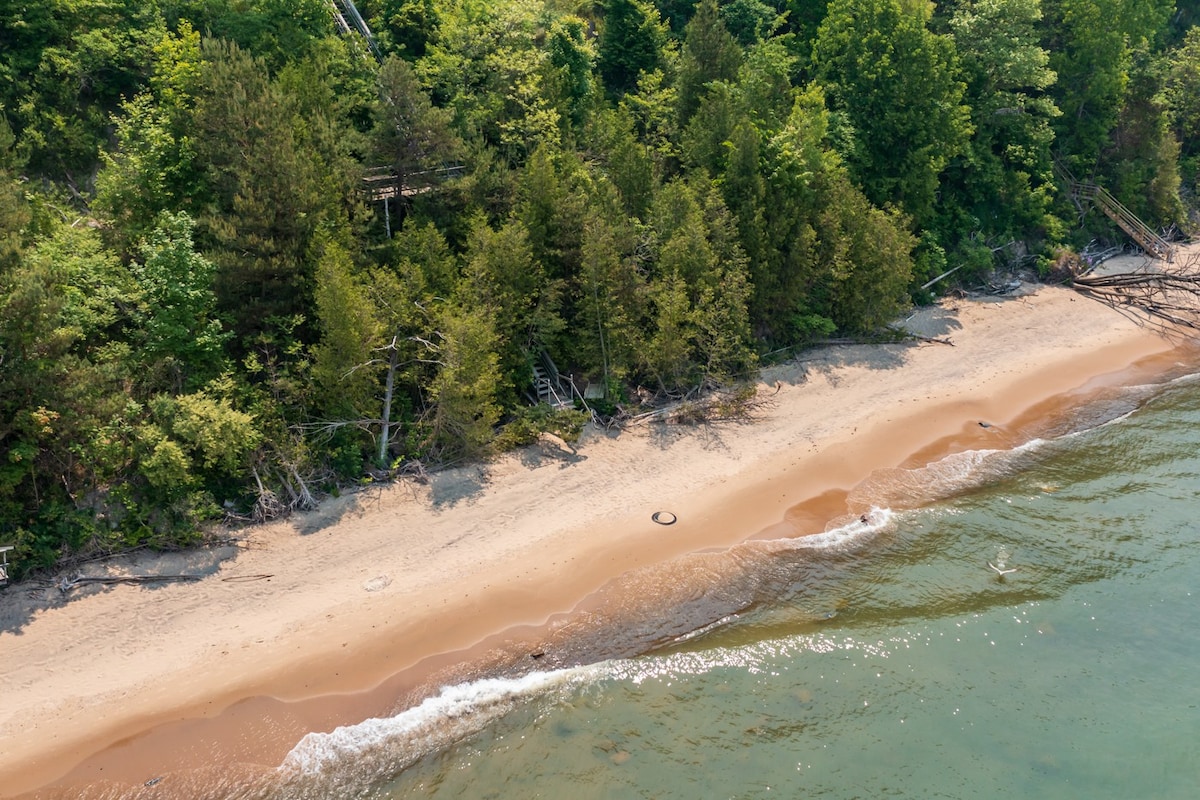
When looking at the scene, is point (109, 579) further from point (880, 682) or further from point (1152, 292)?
point (1152, 292)

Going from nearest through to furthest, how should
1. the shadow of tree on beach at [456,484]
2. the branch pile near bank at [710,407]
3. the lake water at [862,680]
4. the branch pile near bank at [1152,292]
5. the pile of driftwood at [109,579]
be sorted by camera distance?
1. the lake water at [862,680]
2. the pile of driftwood at [109,579]
3. the shadow of tree on beach at [456,484]
4. the branch pile near bank at [710,407]
5. the branch pile near bank at [1152,292]

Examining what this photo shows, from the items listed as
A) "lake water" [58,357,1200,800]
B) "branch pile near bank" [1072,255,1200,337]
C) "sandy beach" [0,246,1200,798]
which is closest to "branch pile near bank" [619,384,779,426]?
"sandy beach" [0,246,1200,798]

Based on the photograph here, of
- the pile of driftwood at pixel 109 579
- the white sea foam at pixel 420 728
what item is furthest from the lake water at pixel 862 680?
the pile of driftwood at pixel 109 579

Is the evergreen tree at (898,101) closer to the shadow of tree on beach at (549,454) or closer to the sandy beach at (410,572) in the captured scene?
the sandy beach at (410,572)

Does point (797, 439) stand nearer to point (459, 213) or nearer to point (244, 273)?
point (459, 213)

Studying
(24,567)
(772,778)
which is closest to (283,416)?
(24,567)

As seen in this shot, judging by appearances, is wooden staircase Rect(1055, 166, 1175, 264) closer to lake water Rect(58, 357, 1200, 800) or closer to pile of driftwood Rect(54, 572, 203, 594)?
lake water Rect(58, 357, 1200, 800)

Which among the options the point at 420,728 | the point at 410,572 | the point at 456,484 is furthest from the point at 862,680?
the point at 456,484
